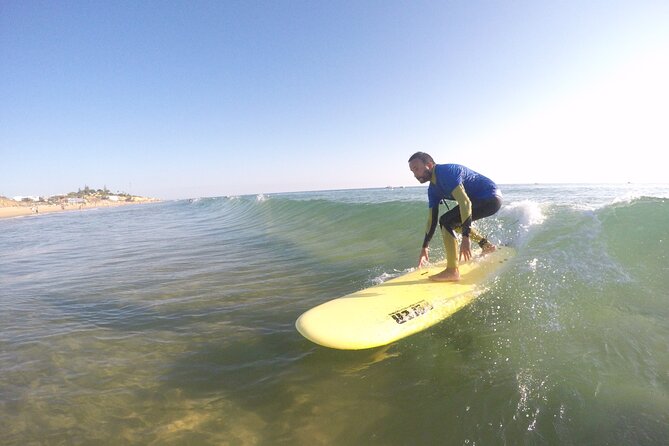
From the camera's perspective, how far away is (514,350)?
300cm

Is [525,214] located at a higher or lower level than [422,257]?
higher

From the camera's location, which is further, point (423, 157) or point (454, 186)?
point (423, 157)

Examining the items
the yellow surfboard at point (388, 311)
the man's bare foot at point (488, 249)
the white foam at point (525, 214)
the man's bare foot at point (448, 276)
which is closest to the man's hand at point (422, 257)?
the yellow surfboard at point (388, 311)

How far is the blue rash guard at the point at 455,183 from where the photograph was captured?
435 centimetres

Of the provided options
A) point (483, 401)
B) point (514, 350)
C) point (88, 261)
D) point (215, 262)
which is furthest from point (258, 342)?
point (88, 261)

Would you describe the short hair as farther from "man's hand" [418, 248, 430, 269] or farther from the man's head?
"man's hand" [418, 248, 430, 269]

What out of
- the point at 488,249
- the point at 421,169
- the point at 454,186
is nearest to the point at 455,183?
the point at 454,186

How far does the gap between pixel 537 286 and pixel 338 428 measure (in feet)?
11.4

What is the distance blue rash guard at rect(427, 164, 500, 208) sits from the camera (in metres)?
4.35

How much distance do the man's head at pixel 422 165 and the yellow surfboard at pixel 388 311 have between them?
4.69ft

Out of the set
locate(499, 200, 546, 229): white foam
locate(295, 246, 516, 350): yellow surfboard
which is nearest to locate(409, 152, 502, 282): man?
locate(295, 246, 516, 350): yellow surfboard

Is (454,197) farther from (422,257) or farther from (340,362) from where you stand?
(340,362)

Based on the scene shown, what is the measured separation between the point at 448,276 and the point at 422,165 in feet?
5.13

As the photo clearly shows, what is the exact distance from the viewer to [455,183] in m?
4.28
